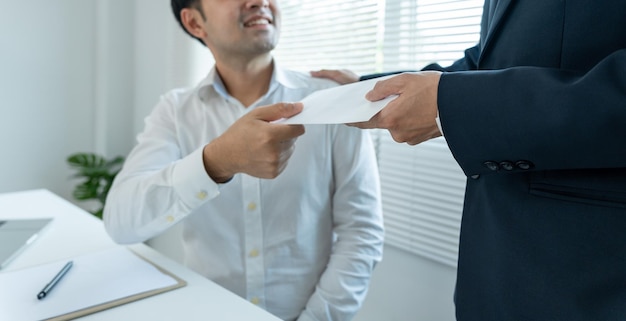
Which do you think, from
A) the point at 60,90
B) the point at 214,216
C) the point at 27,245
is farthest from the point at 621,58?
the point at 60,90

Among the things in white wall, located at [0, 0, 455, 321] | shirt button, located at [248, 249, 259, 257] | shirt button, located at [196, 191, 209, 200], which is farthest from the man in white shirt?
white wall, located at [0, 0, 455, 321]

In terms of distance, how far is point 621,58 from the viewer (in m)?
0.56

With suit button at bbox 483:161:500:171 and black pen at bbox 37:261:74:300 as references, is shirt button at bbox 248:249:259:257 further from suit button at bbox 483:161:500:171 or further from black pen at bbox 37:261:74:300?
suit button at bbox 483:161:500:171

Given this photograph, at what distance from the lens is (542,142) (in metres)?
0.60

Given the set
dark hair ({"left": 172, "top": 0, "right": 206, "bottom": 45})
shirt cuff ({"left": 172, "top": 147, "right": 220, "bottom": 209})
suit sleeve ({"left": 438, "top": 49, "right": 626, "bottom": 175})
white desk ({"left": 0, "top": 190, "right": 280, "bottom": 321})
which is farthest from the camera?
dark hair ({"left": 172, "top": 0, "right": 206, "bottom": 45})

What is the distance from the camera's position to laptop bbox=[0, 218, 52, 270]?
3.94ft

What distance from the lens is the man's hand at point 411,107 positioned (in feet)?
2.26

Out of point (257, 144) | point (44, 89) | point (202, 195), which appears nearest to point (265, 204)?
point (202, 195)

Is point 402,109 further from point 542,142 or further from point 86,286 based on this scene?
point 86,286

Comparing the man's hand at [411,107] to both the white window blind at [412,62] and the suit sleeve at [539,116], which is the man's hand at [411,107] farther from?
the white window blind at [412,62]

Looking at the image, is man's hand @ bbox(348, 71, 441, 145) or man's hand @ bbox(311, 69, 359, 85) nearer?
man's hand @ bbox(348, 71, 441, 145)

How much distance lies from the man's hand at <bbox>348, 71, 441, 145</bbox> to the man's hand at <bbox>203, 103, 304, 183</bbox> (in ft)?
0.84

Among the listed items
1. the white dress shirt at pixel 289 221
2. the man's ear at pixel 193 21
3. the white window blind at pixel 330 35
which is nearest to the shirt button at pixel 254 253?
the white dress shirt at pixel 289 221

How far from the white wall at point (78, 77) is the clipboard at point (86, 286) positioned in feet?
5.94
